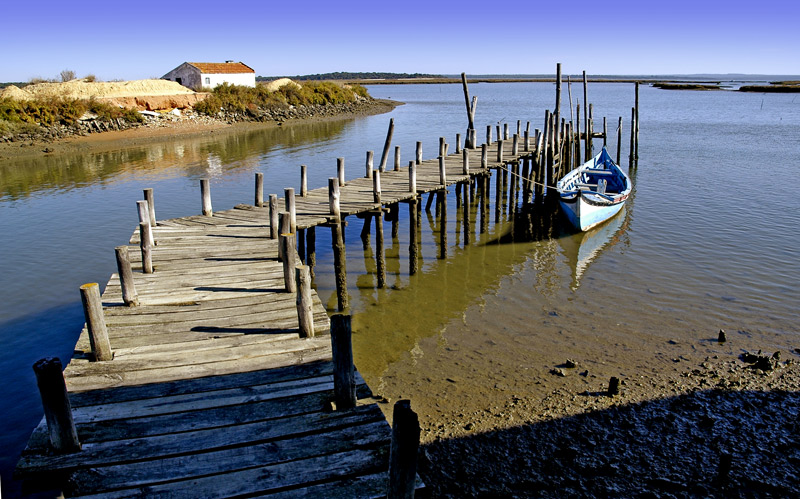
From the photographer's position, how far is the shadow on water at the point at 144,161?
24984mm

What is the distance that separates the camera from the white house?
55188 mm

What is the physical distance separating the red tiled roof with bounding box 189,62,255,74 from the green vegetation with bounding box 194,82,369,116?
2.37 metres

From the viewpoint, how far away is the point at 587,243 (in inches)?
631

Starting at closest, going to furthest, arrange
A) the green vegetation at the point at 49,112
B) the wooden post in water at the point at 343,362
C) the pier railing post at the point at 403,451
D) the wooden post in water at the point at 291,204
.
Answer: the pier railing post at the point at 403,451 < the wooden post in water at the point at 343,362 < the wooden post in water at the point at 291,204 < the green vegetation at the point at 49,112

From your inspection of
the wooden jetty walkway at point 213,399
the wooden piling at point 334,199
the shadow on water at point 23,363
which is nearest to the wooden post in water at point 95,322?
the wooden jetty walkway at point 213,399

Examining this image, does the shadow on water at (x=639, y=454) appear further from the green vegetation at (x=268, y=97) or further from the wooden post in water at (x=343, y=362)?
the green vegetation at (x=268, y=97)

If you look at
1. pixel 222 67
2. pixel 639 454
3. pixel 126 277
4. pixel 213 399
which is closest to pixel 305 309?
pixel 213 399

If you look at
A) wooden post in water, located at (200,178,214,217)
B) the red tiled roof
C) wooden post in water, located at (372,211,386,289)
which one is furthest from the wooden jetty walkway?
the red tiled roof

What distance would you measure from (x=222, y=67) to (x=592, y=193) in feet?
164

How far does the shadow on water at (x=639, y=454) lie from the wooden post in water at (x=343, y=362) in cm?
210

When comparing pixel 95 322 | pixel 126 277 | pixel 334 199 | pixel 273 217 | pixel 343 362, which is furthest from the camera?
pixel 334 199

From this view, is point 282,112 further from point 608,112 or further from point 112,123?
point 608,112

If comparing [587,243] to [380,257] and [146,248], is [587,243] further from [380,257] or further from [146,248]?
[146,248]

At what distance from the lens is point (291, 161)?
3039cm
